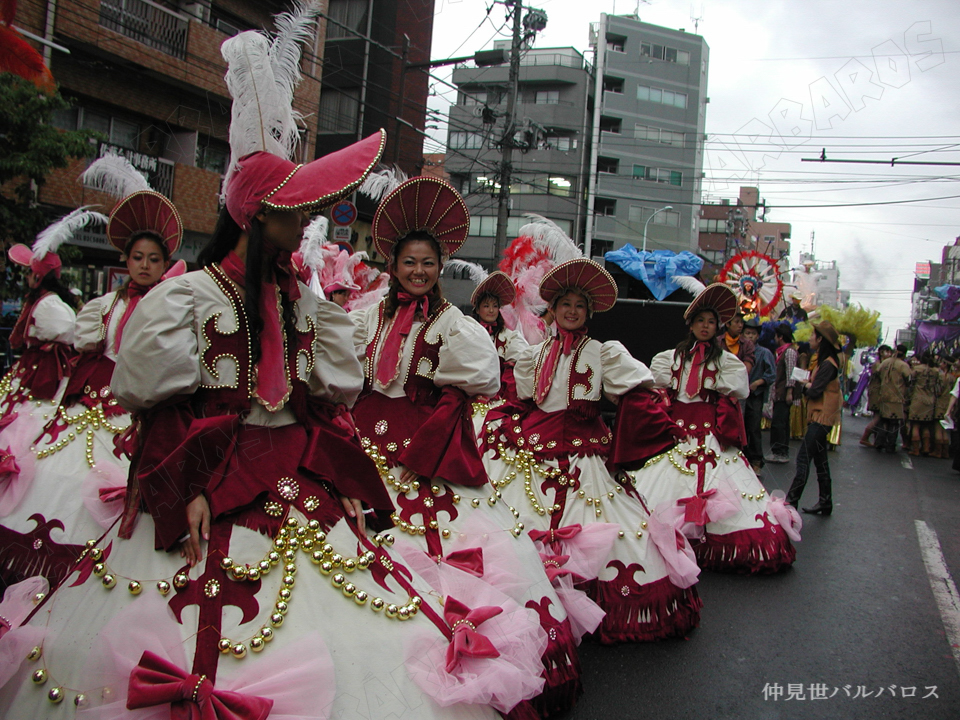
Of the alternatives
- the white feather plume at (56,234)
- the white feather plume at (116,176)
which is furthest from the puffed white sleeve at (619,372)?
the white feather plume at (56,234)

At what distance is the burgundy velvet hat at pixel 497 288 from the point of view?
779 centimetres

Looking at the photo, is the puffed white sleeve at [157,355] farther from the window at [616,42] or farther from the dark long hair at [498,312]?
the window at [616,42]

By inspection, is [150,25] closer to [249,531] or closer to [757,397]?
[757,397]

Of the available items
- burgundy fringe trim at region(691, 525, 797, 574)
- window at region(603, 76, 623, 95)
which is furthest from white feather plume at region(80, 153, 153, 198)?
window at region(603, 76, 623, 95)

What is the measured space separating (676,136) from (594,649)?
3935 cm

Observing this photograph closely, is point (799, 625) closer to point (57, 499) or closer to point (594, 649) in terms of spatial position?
point (594, 649)

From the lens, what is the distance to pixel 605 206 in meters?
44.4

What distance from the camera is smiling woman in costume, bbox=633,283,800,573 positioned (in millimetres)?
5820

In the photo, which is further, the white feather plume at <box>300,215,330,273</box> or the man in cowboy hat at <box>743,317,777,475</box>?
the man in cowboy hat at <box>743,317,777,475</box>

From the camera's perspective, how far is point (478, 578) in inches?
100

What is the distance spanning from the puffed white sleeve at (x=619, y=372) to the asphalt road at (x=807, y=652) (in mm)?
1480

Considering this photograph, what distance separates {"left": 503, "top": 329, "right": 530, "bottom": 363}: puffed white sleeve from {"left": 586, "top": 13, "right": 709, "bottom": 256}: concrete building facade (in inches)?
1275

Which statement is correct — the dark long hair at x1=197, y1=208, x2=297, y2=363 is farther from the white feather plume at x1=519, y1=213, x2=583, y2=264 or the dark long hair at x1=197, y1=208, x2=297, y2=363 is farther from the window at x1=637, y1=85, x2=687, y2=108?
the window at x1=637, y1=85, x2=687, y2=108

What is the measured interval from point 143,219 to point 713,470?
4559 mm
